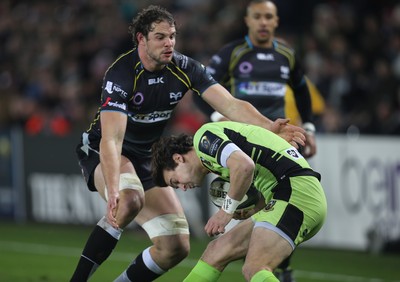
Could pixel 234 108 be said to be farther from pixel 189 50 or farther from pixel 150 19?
pixel 189 50

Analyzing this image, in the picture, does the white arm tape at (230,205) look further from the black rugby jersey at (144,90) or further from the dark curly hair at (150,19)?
the dark curly hair at (150,19)

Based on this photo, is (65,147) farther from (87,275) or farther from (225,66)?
(87,275)

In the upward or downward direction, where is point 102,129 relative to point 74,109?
upward

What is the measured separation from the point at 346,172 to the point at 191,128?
3.05 metres

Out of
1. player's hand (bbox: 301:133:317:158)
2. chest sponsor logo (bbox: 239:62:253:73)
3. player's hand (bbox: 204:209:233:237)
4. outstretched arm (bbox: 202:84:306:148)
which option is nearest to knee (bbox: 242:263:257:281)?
player's hand (bbox: 204:209:233:237)

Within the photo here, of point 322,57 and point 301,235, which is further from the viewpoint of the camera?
point 322,57

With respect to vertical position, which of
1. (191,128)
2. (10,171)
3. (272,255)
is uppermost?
(272,255)

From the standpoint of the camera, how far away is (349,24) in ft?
47.8

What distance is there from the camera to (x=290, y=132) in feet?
23.9

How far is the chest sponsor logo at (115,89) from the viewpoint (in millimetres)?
7472

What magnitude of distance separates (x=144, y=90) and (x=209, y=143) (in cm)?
124

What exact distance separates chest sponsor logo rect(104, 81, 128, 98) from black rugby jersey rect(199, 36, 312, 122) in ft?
6.55

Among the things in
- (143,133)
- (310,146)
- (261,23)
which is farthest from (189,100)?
(143,133)

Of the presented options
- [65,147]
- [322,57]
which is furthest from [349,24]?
[65,147]
